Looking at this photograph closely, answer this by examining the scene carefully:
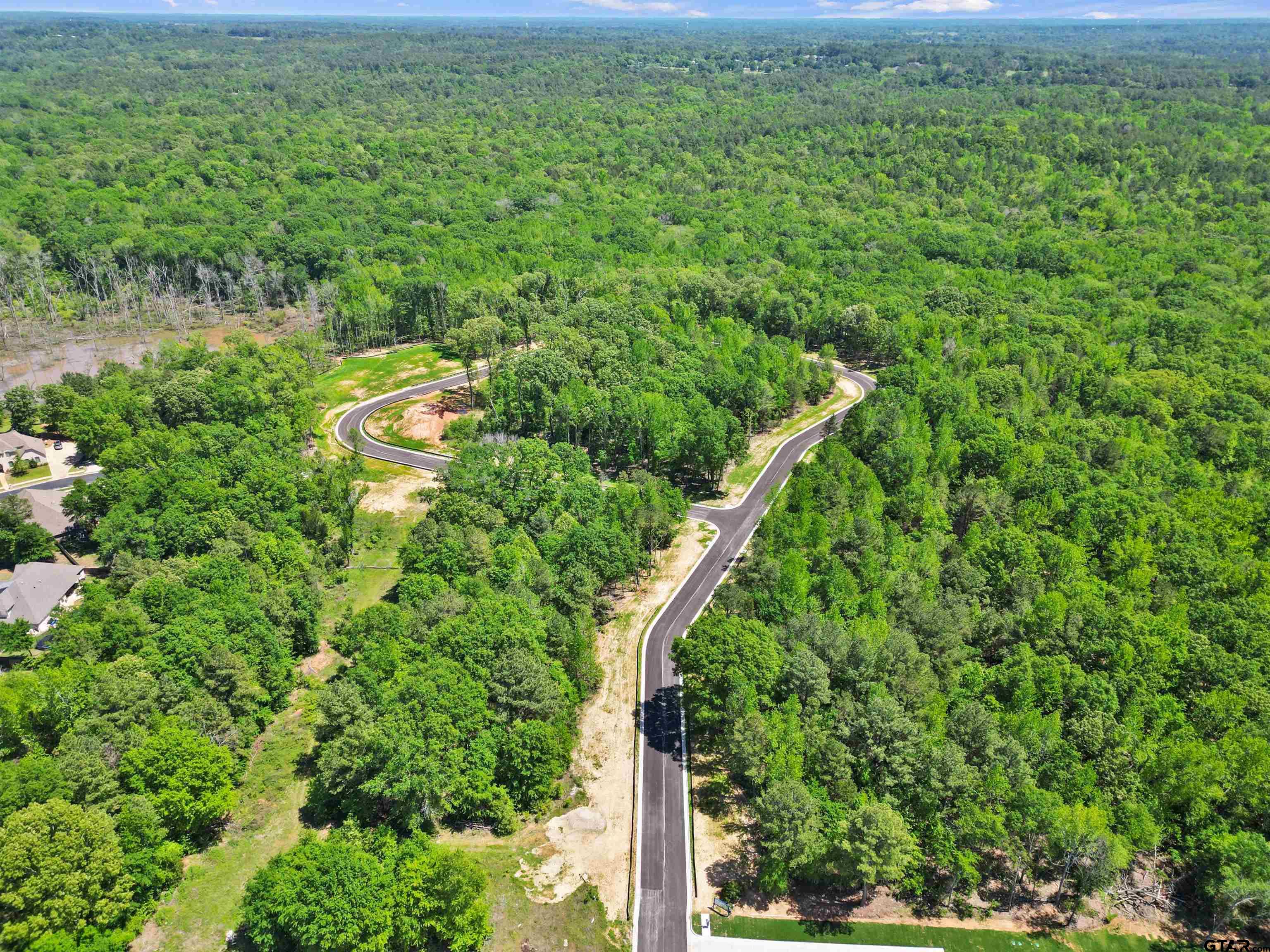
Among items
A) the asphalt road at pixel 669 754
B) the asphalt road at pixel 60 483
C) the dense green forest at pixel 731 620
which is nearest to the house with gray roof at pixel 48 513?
the dense green forest at pixel 731 620

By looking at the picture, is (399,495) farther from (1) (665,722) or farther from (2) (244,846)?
(2) (244,846)

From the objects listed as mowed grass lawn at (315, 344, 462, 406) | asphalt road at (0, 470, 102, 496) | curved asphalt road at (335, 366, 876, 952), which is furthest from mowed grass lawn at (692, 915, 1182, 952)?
mowed grass lawn at (315, 344, 462, 406)

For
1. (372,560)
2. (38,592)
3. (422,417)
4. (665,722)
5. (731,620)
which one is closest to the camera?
(731,620)

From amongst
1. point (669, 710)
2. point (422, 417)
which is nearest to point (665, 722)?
point (669, 710)

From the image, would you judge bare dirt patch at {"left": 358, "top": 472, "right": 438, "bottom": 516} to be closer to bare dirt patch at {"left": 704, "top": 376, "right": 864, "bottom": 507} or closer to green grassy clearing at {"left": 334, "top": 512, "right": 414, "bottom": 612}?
green grassy clearing at {"left": 334, "top": 512, "right": 414, "bottom": 612}

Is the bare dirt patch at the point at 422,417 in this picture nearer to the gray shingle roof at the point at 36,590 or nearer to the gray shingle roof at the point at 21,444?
the gray shingle roof at the point at 21,444

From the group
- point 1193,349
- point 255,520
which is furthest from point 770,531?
point 1193,349
